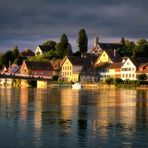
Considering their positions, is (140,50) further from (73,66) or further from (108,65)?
(73,66)

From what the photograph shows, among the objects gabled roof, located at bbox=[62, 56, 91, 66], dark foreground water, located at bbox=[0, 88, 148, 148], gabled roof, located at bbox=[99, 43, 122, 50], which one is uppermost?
gabled roof, located at bbox=[99, 43, 122, 50]

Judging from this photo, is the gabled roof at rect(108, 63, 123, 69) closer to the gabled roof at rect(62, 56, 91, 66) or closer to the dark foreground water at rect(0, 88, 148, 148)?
the gabled roof at rect(62, 56, 91, 66)

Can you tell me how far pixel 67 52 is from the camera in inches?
7717

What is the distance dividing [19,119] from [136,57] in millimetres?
121154

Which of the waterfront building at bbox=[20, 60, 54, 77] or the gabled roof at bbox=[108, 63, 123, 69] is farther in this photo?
the waterfront building at bbox=[20, 60, 54, 77]

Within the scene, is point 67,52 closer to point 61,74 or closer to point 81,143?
point 61,74

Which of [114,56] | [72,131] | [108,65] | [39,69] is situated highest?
[114,56]

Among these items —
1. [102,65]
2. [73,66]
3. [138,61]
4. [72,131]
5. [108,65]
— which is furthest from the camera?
[73,66]

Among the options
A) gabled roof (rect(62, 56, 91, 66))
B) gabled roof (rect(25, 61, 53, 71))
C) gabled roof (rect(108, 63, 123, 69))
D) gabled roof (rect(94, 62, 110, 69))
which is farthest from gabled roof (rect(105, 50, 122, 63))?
gabled roof (rect(25, 61, 53, 71))

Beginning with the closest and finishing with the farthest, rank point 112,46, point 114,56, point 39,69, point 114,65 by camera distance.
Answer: point 114,65 → point 114,56 → point 39,69 → point 112,46

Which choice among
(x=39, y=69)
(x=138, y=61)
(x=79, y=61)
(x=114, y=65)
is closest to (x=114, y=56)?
(x=79, y=61)

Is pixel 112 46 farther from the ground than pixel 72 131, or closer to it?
farther from the ground

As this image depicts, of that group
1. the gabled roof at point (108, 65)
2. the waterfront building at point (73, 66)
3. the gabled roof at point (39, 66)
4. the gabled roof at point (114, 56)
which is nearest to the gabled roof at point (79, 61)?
the waterfront building at point (73, 66)

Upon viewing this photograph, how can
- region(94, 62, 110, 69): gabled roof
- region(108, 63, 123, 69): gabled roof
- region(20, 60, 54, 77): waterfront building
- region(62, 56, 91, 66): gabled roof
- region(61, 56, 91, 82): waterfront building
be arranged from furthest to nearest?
region(20, 60, 54, 77): waterfront building → region(62, 56, 91, 66): gabled roof → region(61, 56, 91, 82): waterfront building → region(94, 62, 110, 69): gabled roof → region(108, 63, 123, 69): gabled roof
